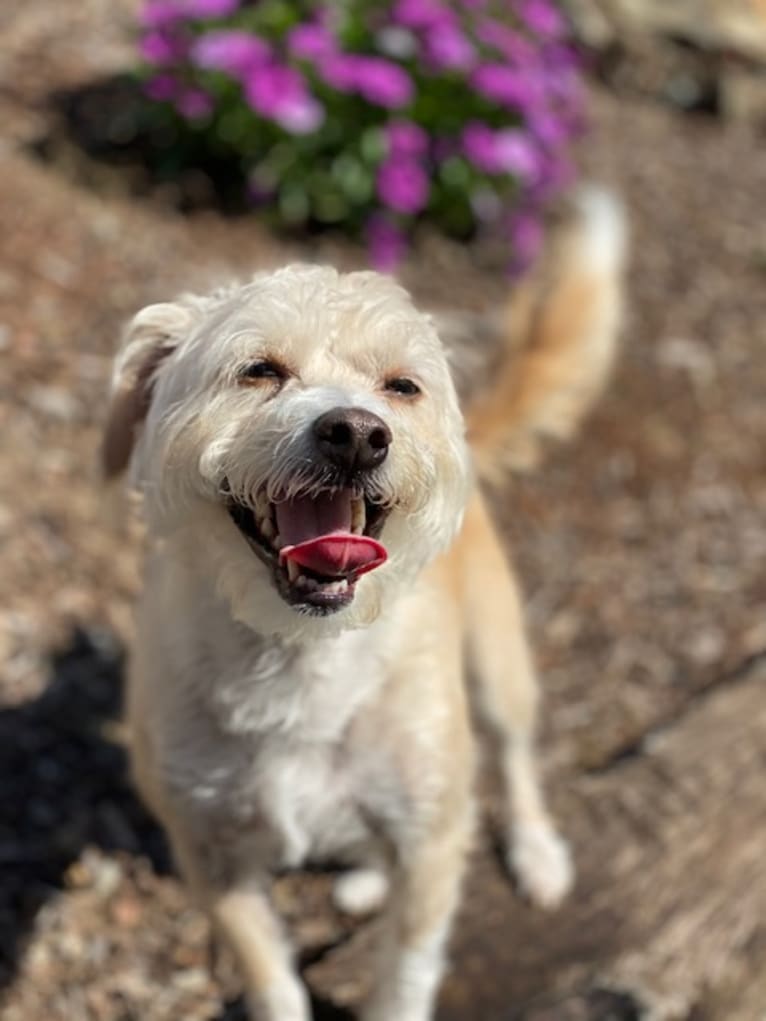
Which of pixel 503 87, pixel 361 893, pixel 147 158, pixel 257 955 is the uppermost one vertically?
pixel 503 87

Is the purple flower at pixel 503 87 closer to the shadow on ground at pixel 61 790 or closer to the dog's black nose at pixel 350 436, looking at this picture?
the shadow on ground at pixel 61 790

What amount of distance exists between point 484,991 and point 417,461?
141 centimetres

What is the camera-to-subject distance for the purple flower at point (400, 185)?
5.52 m

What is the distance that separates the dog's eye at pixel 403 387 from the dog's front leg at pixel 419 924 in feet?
3.30

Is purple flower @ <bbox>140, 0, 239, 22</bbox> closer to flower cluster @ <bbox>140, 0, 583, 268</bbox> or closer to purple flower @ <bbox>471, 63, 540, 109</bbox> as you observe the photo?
flower cluster @ <bbox>140, 0, 583, 268</bbox>

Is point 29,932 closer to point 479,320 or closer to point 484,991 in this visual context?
point 484,991

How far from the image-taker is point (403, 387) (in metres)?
2.27

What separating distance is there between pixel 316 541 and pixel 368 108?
4.00 metres

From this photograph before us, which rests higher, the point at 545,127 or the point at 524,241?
the point at 545,127

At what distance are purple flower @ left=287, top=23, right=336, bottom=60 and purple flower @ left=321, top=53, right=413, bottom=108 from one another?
0.04m

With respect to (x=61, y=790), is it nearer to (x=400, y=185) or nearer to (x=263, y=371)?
(x=263, y=371)

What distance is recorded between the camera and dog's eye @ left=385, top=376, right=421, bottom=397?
225cm

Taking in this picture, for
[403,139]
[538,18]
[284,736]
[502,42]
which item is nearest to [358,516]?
[284,736]

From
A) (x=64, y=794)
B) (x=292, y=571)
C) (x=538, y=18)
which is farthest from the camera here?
(x=538, y=18)
